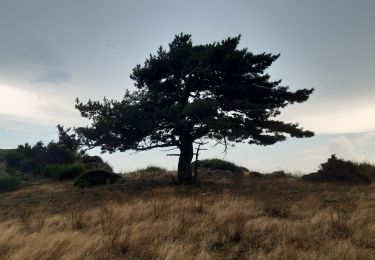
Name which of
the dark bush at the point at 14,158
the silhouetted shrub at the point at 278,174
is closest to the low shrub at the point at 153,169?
the silhouetted shrub at the point at 278,174

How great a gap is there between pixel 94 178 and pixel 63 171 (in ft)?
15.9

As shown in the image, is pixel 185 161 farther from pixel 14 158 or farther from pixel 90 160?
pixel 14 158

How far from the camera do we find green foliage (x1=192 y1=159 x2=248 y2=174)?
26.7m

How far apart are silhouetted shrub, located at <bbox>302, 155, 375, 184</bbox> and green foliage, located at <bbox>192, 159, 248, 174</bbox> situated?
570 centimetres

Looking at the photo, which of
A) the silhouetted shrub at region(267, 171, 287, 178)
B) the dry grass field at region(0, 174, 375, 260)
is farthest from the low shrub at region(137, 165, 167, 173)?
the dry grass field at region(0, 174, 375, 260)

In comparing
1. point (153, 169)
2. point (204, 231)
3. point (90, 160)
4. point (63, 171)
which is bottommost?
point (204, 231)

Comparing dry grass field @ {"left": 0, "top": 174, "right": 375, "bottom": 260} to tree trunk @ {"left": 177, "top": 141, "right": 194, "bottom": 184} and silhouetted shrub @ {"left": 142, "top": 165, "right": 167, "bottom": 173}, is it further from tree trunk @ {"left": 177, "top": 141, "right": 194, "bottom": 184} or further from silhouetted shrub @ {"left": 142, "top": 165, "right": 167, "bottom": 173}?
silhouetted shrub @ {"left": 142, "top": 165, "right": 167, "bottom": 173}

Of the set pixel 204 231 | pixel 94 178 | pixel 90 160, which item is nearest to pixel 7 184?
pixel 94 178

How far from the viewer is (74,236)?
7832 millimetres

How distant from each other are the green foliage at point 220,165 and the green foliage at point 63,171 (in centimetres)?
895

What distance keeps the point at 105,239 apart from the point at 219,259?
2621mm

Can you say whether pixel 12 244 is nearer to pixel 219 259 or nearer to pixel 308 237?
pixel 219 259

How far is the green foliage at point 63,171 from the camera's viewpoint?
25328mm

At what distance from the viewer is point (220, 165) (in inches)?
1064
